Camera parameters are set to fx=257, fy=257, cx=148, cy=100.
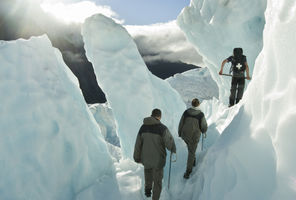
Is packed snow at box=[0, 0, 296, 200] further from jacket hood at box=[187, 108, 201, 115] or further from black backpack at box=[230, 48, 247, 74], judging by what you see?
black backpack at box=[230, 48, 247, 74]

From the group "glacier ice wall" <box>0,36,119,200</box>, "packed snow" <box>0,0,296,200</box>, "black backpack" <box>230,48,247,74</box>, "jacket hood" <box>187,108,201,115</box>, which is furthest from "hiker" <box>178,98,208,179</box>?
"black backpack" <box>230,48,247,74</box>

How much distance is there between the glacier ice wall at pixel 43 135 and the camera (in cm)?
368

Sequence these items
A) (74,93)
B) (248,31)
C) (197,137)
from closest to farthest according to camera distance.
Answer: (197,137) < (74,93) < (248,31)

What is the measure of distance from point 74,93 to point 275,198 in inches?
159

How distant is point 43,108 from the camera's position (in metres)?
4.18

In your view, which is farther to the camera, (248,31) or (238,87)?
(248,31)

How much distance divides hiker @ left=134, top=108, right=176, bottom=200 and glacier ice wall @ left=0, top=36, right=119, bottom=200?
3.31ft

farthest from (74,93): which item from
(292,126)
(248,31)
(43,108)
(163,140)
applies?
(248,31)

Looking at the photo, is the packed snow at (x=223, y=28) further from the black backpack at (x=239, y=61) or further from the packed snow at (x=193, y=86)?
the packed snow at (x=193, y=86)

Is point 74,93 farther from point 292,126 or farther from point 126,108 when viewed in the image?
point 292,126

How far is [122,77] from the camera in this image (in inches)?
269

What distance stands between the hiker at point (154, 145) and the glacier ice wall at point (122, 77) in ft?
10.0

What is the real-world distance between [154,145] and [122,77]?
363cm

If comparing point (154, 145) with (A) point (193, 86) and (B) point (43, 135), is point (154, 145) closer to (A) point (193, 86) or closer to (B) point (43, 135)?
(B) point (43, 135)
